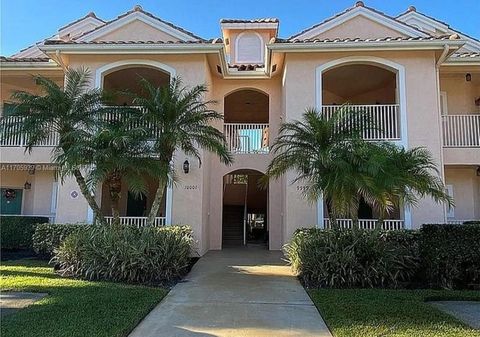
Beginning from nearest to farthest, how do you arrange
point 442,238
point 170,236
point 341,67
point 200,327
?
point 200,327 → point 442,238 → point 170,236 → point 341,67

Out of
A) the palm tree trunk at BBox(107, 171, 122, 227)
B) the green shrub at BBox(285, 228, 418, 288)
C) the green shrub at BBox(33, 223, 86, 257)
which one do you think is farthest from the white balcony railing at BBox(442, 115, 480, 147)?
the green shrub at BBox(33, 223, 86, 257)

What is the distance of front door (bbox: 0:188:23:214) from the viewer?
698 inches

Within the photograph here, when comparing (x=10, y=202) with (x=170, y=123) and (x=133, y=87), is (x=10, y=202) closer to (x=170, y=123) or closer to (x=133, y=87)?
(x=133, y=87)

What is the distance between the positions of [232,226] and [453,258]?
12.0m

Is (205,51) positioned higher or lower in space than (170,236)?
higher

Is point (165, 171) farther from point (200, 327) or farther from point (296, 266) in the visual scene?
point (200, 327)

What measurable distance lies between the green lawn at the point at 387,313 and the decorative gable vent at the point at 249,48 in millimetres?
14195

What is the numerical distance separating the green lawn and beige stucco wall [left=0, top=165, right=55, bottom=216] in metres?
13.5

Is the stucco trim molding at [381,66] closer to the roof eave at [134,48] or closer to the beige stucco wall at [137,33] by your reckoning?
the roof eave at [134,48]

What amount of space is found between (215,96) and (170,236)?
837 centimetres

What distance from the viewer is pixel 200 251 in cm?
1412

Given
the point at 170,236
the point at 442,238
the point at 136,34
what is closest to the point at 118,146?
the point at 170,236

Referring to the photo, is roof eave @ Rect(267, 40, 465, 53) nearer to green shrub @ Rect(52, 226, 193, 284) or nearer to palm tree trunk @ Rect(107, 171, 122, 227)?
palm tree trunk @ Rect(107, 171, 122, 227)

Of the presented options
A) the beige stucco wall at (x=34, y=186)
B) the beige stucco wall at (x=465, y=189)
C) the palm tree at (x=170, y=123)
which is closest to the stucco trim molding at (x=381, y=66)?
the beige stucco wall at (x=465, y=189)
